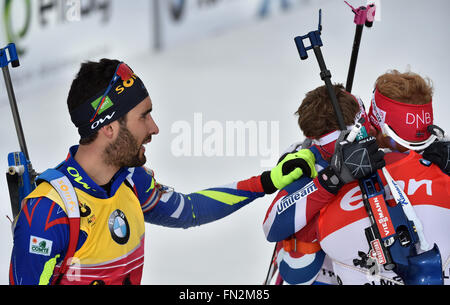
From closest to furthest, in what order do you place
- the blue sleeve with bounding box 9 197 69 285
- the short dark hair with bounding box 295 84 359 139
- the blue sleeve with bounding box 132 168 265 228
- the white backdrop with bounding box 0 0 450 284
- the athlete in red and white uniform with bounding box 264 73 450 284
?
the blue sleeve with bounding box 9 197 69 285, the athlete in red and white uniform with bounding box 264 73 450 284, the short dark hair with bounding box 295 84 359 139, the blue sleeve with bounding box 132 168 265 228, the white backdrop with bounding box 0 0 450 284

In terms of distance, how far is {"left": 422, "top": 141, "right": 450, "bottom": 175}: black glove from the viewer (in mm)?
2014

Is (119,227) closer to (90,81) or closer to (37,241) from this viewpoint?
(37,241)

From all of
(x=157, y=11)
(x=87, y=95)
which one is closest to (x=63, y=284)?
(x=87, y=95)

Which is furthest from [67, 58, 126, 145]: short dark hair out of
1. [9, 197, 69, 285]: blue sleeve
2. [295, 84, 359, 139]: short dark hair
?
[295, 84, 359, 139]: short dark hair

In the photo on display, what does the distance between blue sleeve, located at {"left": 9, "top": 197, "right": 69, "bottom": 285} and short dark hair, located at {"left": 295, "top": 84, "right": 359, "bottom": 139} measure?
3.03 feet

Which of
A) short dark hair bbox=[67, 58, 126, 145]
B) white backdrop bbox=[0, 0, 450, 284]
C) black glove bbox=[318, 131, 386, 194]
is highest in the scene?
short dark hair bbox=[67, 58, 126, 145]

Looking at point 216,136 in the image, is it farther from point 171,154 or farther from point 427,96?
point 427,96

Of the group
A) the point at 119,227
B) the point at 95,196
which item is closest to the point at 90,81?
the point at 95,196

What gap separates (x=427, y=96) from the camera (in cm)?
214

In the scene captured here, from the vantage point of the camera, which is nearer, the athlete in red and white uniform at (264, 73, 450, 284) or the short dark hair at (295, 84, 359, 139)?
the athlete in red and white uniform at (264, 73, 450, 284)

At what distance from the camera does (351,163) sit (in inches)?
79.0

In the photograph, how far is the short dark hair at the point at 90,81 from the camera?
2.03 meters

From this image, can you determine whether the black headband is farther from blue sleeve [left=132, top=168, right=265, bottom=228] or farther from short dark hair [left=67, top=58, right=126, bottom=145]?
blue sleeve [left=132, top=168, right=265, bottom=228]

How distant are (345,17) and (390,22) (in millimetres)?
506
